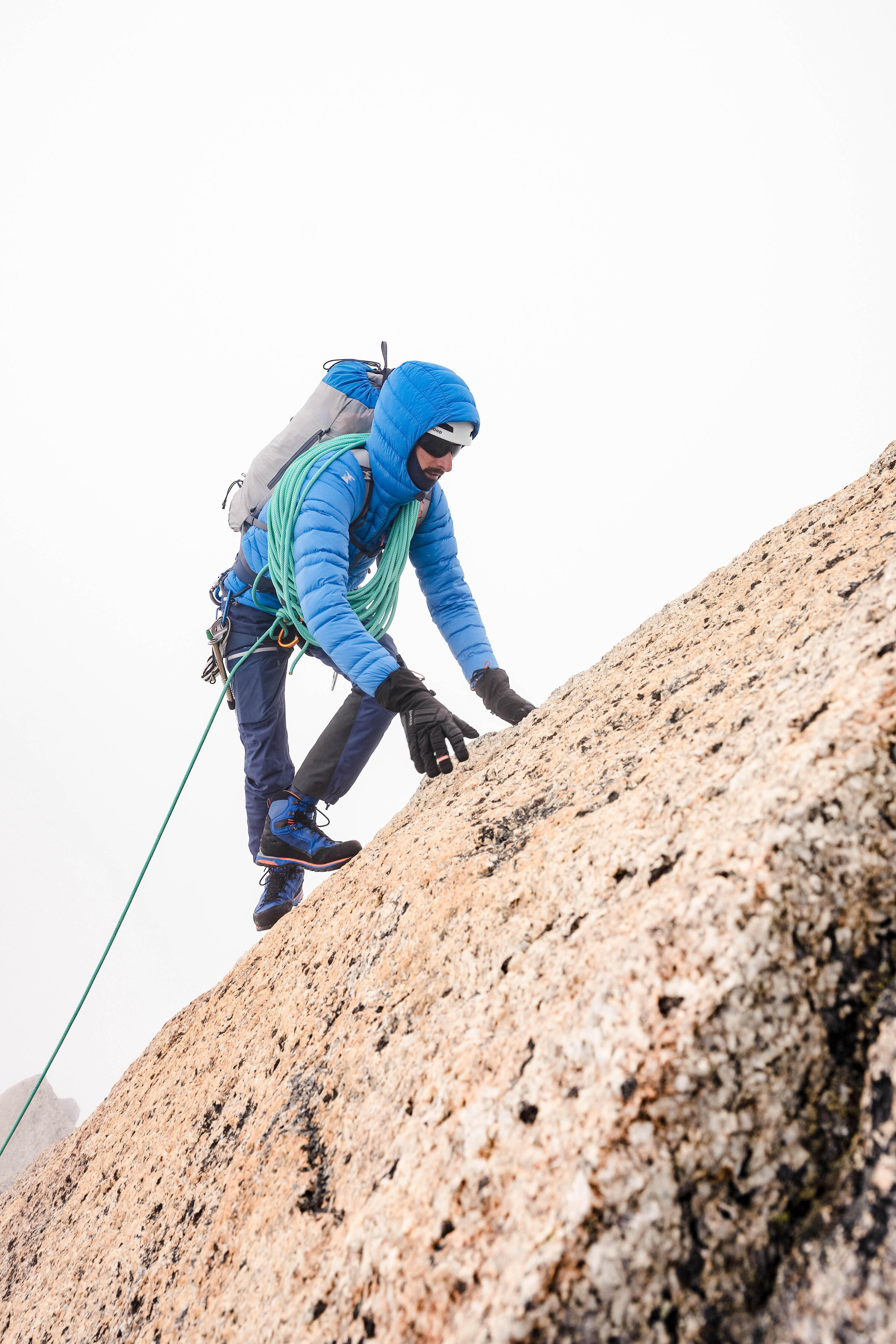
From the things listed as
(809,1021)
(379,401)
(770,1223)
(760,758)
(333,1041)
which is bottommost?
(770,1223)

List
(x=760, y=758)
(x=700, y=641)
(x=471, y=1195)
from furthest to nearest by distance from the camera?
(x=700, y=641) → (x=760, y=758) → (x=471, y=1195)

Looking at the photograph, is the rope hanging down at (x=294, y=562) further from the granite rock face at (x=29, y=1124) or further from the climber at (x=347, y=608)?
the granite rock face at (x=29, y=1124)

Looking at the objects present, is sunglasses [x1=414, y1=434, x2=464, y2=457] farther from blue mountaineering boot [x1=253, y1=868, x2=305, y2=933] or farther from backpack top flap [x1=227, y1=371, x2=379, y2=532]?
blue mountaineering boot [x1=253, y1=868, x2=305, y2=933]

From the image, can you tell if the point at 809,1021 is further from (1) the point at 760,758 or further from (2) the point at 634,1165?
(1) the point at 760,758

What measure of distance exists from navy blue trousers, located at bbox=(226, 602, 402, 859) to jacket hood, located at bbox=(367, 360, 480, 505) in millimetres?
1264

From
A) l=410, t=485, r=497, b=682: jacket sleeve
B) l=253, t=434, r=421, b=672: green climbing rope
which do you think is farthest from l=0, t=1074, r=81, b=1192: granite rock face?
l=410, t=485, r=497, b=682: jacket sleeve

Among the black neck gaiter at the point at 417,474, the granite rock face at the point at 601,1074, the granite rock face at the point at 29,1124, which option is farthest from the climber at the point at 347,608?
the granite rock face at the point at 29,1124

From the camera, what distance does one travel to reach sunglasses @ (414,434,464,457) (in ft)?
15.8

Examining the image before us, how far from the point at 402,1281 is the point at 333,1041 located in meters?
0.96

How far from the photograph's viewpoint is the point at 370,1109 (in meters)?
1.99

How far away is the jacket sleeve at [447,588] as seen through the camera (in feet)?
18.5

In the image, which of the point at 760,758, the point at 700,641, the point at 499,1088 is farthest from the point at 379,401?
the point at 499,1088

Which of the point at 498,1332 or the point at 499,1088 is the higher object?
the point at 499,1088

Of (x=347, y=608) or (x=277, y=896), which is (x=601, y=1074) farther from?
(x=277, y=896)
